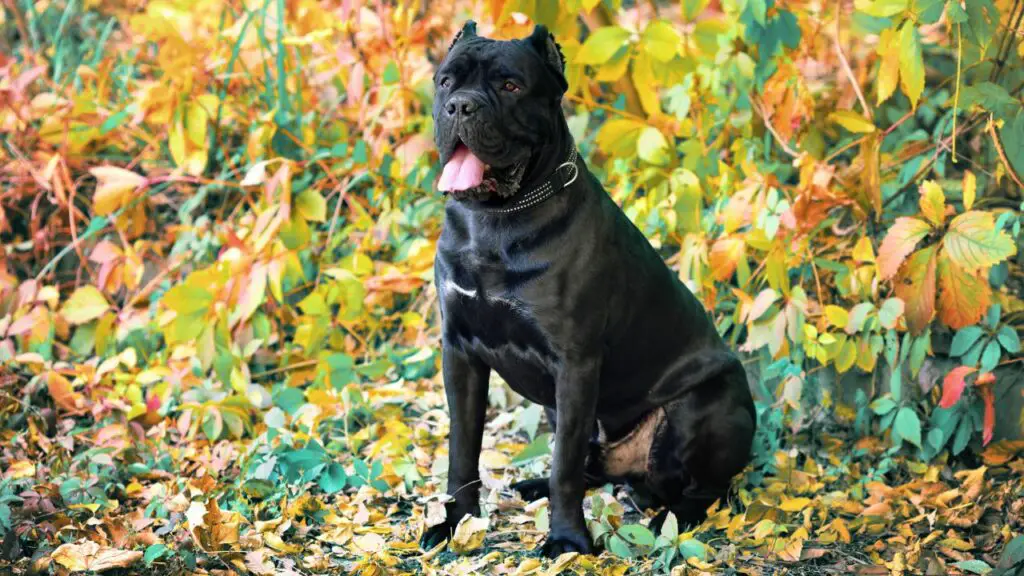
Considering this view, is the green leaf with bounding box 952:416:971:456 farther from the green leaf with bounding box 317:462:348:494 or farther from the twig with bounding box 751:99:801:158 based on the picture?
the green leaf with bounding box 317:462:348:494

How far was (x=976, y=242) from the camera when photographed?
2.89 metres

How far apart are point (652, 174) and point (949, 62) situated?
1638mm

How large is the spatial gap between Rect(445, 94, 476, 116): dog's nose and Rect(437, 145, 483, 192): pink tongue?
12 centimetres

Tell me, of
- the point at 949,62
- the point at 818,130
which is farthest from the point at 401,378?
the point at 949,62

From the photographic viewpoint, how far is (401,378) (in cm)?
405

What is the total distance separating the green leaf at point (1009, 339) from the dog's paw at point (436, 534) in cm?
166

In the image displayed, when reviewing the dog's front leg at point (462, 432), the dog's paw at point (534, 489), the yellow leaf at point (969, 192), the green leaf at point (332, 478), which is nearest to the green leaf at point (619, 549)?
the dog's front leg at point (462, 432)

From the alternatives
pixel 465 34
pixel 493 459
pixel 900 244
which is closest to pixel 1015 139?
pixel 900 244

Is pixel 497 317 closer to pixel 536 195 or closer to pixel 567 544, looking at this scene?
pixel 536 195

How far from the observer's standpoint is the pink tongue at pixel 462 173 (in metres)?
2.45

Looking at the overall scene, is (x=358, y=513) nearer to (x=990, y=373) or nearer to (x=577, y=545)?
(x=577, y=545)

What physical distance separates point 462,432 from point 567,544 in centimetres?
39

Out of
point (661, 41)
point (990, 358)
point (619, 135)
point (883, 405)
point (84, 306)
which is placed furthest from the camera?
point (84, 306)

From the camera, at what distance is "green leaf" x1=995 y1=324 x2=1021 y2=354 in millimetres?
3129
